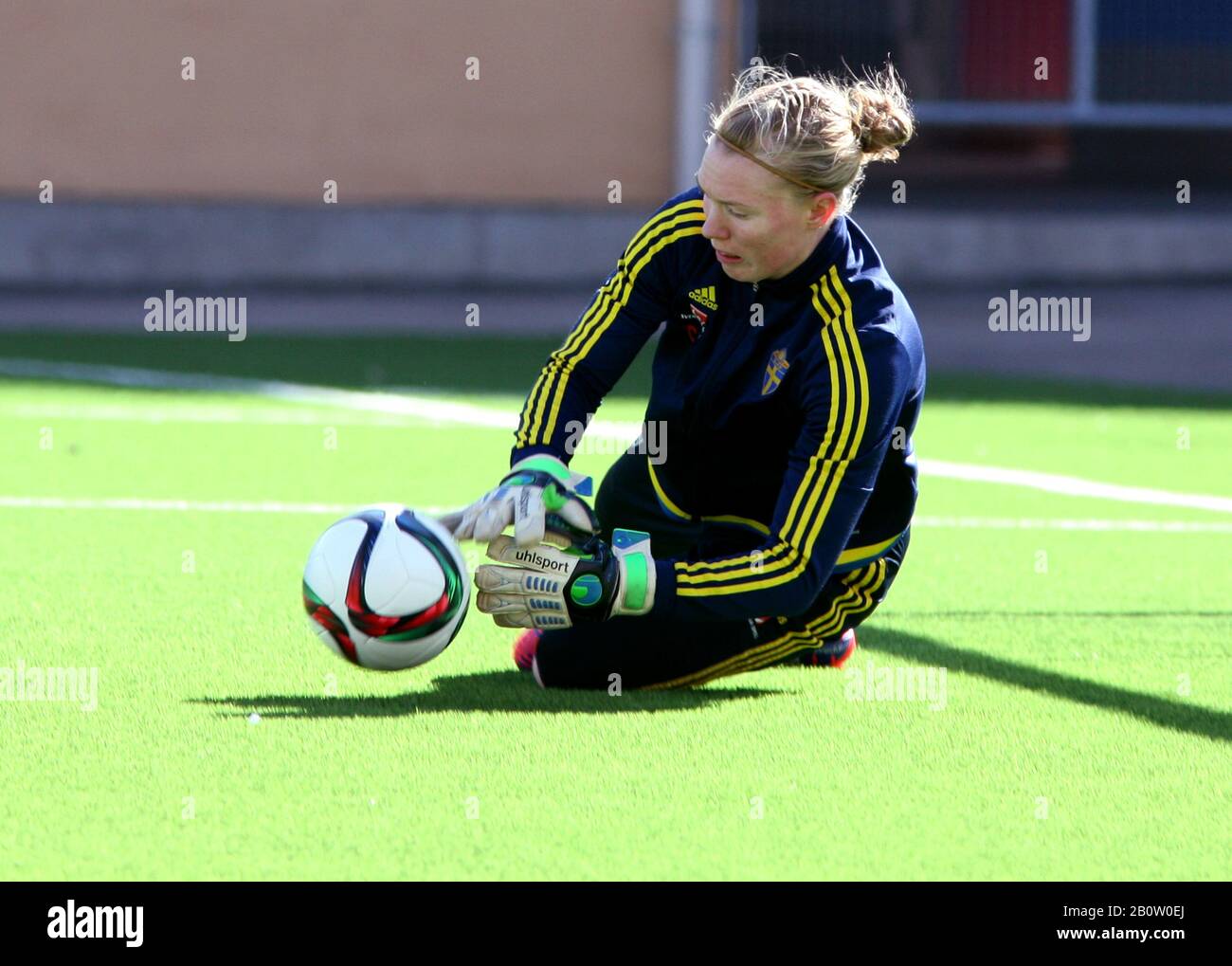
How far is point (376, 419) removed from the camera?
10930 mm

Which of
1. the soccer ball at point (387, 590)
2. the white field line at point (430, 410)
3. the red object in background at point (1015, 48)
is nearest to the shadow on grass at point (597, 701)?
the soccer ball at point (387, 590)

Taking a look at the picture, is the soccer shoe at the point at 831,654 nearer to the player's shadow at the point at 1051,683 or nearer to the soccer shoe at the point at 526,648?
the player's shadow at the point at 1051,683

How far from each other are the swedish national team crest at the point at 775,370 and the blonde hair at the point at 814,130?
1.29ft

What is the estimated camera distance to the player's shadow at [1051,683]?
17.2 ft

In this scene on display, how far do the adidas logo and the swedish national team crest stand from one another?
0.25 meters

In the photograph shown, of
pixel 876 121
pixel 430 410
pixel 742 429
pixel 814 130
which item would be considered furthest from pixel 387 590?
pixel 430 410

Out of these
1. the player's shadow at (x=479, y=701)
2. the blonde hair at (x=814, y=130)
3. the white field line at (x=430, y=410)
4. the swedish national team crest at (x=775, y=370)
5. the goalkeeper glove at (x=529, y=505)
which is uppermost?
the blonde hair at (x=814, y=130)

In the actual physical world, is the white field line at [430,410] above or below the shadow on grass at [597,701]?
above

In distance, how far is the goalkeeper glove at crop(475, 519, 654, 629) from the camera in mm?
4918

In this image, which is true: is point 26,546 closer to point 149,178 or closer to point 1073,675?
point 1073,675

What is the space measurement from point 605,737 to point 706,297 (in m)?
1.18

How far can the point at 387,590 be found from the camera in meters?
5.05

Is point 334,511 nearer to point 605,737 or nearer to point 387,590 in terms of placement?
point 387,590

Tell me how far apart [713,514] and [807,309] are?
0.80 metres
